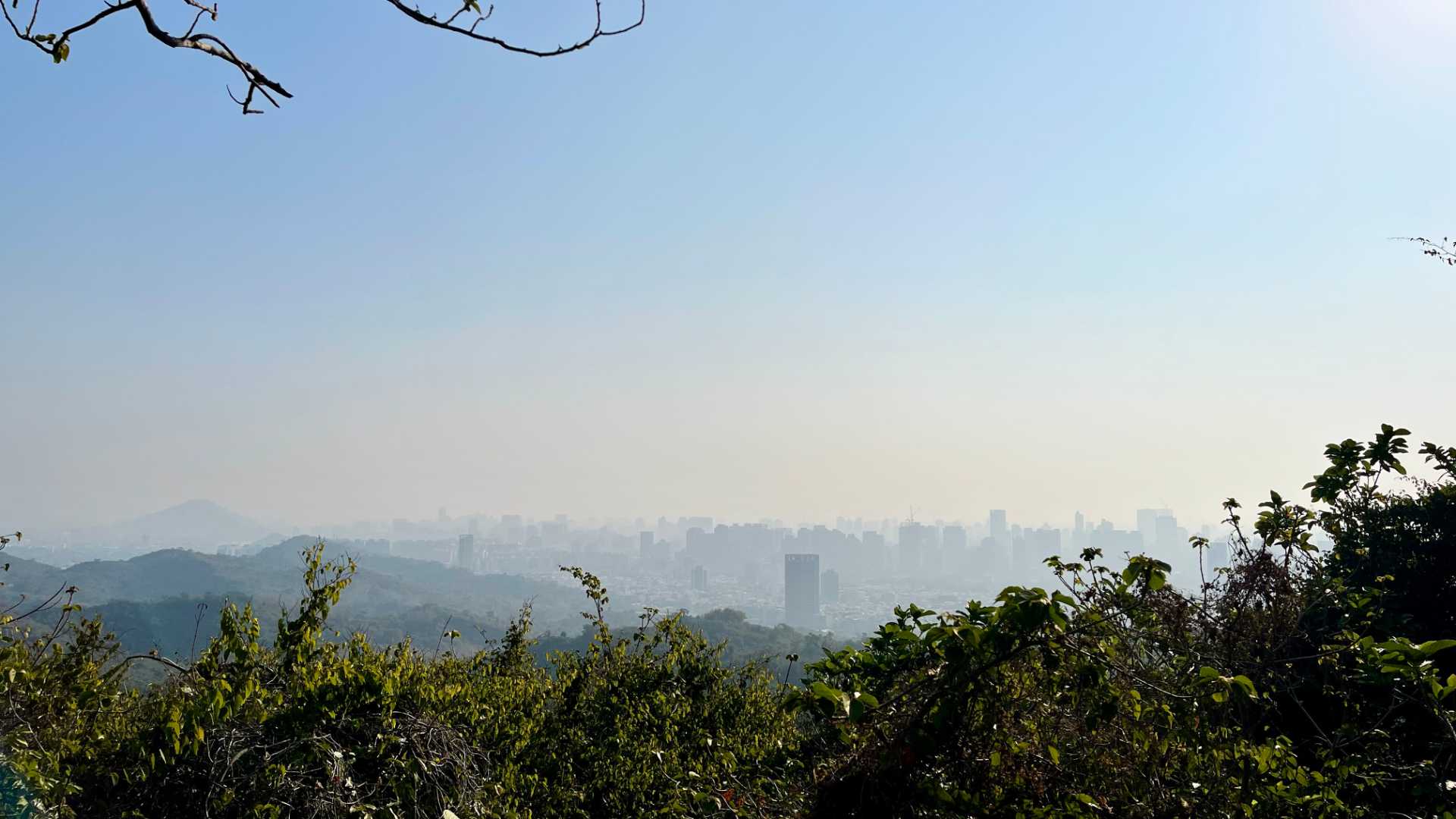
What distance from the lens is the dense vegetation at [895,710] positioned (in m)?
2.00

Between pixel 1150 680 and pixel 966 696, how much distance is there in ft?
1.66

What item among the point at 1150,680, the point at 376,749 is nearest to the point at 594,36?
the point at 1150,680

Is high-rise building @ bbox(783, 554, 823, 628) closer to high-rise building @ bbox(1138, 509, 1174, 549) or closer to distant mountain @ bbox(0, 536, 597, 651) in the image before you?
distant mountain @ bbox(0, 536, 597, 651)

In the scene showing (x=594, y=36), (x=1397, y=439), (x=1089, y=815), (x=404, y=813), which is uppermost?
(x=594, y=36)

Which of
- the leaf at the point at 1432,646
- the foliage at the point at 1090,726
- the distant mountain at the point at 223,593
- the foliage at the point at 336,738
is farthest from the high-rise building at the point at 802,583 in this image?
the leaf at the point at 1432,646

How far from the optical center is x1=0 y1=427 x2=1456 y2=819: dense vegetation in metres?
2.00

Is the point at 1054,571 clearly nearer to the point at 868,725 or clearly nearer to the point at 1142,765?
the point at 1142,765

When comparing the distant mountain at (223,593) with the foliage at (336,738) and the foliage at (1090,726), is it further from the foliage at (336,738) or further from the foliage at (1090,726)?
the foliage at (1090,726)

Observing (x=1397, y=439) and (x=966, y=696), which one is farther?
(x=1397, y=439)

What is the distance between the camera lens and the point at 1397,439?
15.7 ft

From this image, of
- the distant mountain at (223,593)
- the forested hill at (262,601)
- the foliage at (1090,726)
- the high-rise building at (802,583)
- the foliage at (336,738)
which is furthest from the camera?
the high-rise building at (802,583)

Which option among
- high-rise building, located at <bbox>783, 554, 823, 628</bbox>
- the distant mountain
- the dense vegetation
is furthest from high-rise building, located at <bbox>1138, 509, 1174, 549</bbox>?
the dense vegetation

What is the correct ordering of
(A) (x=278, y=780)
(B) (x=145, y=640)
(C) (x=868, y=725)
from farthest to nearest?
(B) (x=145, y=640), (A) (x=278, y=780), (C) (x=868, y=725)

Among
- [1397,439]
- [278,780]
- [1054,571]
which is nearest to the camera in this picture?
[1054,571]
